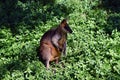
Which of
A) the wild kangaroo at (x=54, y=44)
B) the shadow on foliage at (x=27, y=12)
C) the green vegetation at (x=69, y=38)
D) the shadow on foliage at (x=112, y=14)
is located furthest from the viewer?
the shadow on foliage at (x=27, y=12)

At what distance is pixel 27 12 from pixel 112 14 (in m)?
2.38

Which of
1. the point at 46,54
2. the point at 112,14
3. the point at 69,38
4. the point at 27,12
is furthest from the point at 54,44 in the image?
the point at 112,14

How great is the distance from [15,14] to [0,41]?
1.30 meters

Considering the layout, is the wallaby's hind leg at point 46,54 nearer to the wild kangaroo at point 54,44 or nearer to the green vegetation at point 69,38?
the wild kangaroo at point 54,44

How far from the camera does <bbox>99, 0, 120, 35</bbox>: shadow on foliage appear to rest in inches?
331

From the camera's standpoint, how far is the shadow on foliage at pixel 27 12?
873 centimetres

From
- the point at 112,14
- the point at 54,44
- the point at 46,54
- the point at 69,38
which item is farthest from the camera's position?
the point at 112,14

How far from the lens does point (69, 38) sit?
8016 mm

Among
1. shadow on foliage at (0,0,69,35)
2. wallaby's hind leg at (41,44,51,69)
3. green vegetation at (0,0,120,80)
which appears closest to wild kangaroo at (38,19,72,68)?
wallaby's hind leg at (41,44,51,69)

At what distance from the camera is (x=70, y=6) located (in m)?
9.27

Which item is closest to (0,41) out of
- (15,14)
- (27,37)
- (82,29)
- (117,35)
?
(27,37)

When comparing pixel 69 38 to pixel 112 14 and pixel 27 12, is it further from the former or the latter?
pixel 27 12

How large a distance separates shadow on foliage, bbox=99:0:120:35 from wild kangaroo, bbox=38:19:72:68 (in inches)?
57.2

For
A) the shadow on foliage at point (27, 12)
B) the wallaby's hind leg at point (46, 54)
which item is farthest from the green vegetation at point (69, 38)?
the wallaby's hind leg at point (46, 54)
